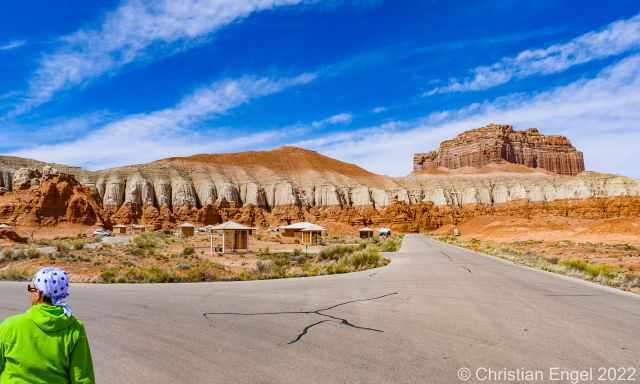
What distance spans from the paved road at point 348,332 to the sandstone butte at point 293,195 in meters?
70.3

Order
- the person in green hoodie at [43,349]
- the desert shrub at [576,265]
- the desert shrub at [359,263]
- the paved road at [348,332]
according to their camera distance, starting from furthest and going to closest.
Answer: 1. the desert shrub at [359,263]
2. the desert shrub at [576,265]
3. the paved road at [348,332]
4. the person in green hoodie at [43,349]

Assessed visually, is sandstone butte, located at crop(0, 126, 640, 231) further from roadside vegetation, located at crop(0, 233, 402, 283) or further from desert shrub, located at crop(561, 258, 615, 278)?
desert shrub, located at crop(561, 258, 615, 278)

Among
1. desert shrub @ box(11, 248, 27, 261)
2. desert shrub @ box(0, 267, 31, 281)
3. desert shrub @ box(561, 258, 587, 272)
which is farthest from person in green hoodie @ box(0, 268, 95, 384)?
desert shrub @ box(11, 248, 27, 261)

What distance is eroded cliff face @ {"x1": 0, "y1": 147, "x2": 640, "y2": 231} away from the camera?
3629 inches

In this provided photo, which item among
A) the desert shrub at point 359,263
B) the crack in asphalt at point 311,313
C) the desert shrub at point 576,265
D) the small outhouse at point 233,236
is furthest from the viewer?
the small outhouse at point 233,236

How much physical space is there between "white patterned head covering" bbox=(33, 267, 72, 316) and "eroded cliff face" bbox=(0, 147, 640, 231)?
3087 inches

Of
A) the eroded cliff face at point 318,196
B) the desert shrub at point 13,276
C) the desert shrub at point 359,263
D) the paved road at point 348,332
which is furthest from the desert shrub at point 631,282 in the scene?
the eroded cliff face at point 318,196

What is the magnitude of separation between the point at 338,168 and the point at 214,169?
2101 inches

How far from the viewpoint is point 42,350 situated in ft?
9.68

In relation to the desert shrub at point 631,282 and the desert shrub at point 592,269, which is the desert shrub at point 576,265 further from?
the desert shrub at point 631,282

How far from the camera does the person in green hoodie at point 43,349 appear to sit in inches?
115

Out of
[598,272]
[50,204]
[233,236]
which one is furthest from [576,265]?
[50,204]

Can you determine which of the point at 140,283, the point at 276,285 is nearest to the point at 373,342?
the point at 276,285

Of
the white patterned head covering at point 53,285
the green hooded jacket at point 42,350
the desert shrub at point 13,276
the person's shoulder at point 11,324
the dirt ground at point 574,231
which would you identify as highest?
the white patterned head covering at point 53,285
